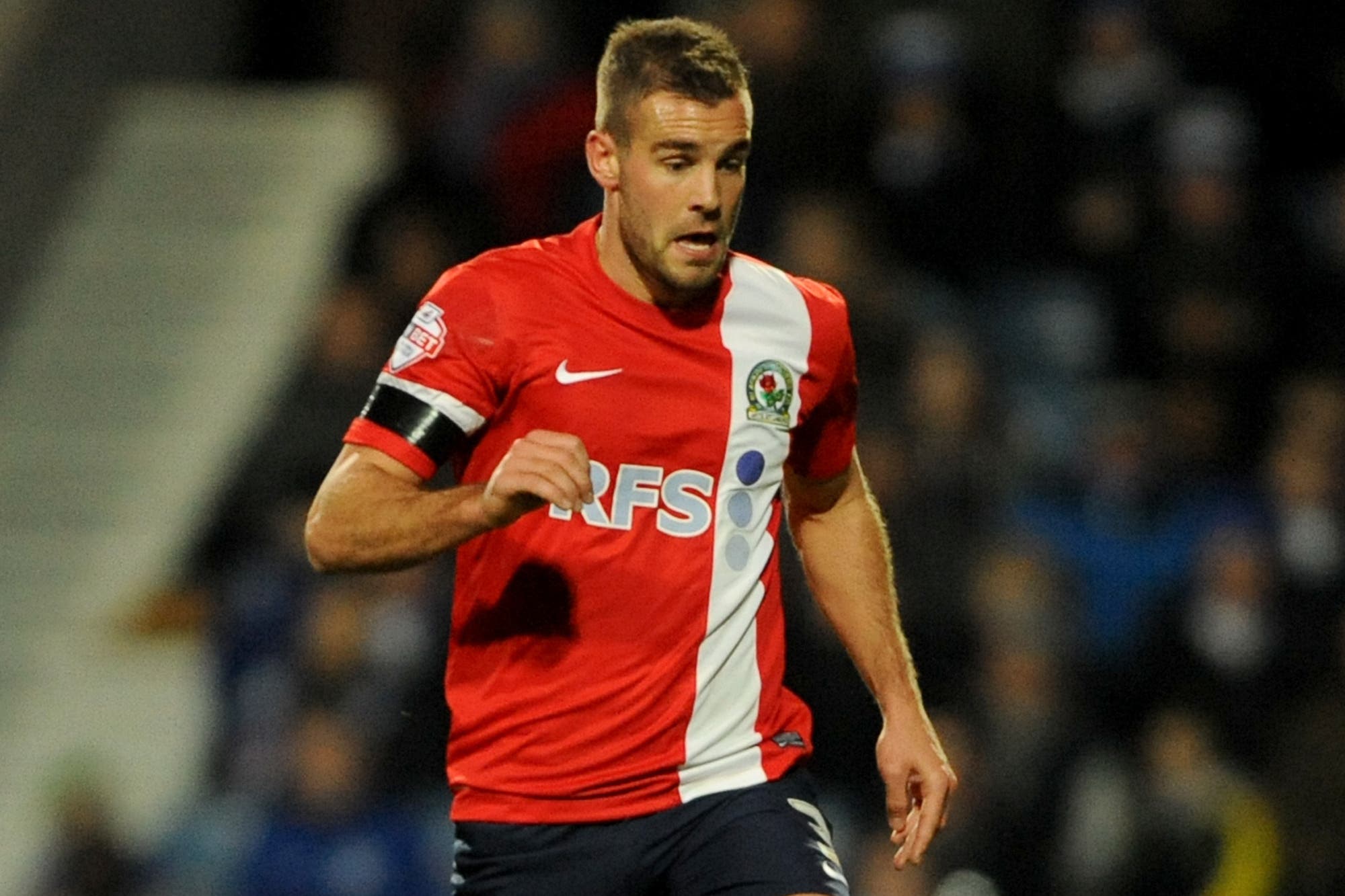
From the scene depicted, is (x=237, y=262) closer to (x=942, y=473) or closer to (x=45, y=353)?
(x=45, y=353)

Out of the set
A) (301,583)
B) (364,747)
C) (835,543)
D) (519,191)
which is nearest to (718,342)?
(835,543)

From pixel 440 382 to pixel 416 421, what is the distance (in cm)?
8

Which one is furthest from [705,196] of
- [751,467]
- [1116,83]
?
[1116,83]

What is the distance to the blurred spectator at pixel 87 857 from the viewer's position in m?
→ 8.99

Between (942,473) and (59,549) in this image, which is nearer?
(942,473)

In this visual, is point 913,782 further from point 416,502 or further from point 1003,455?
point 1003,455

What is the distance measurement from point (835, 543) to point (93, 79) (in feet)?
28.1

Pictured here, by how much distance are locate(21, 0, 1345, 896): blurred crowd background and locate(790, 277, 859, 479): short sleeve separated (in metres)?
3.22

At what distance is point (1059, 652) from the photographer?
8102mm

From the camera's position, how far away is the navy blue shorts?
4.04 m

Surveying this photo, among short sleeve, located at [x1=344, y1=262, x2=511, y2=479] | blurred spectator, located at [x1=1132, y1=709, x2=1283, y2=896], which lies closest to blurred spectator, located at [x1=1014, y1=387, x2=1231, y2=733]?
blurred spectator, located at [x1=1132, y1=709, x2=1283, y2=896]

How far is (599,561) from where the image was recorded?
162 inches

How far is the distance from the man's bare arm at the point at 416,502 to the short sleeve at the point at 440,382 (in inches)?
1.6

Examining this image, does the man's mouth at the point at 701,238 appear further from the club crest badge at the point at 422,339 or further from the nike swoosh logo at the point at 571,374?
the club crest badge at the point at 422,339
